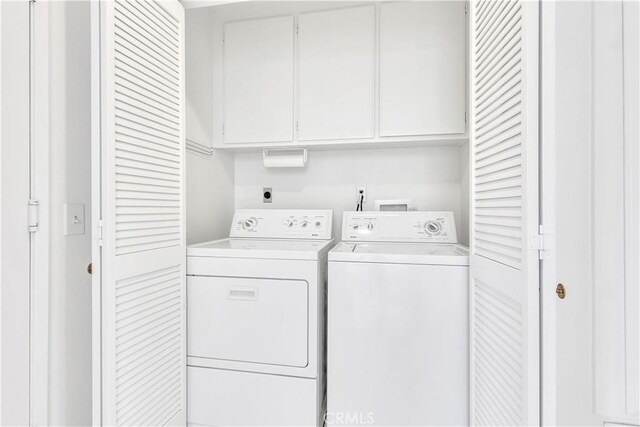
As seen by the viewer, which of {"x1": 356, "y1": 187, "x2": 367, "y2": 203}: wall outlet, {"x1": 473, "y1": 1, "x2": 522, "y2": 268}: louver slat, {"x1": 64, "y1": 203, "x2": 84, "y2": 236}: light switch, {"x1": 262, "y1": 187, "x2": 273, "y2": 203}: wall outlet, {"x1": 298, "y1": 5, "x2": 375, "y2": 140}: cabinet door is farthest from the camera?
{"x1": 262, "y1": 187, "x2": 273, "y2": 203}: wall outlet

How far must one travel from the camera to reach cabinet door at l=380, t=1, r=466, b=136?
6.01 ft

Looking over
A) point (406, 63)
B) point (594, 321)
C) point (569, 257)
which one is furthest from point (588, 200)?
point (406, 63)

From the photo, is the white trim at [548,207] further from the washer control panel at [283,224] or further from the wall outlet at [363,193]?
the wall outlet at [363,193]

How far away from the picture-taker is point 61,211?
1.21 m

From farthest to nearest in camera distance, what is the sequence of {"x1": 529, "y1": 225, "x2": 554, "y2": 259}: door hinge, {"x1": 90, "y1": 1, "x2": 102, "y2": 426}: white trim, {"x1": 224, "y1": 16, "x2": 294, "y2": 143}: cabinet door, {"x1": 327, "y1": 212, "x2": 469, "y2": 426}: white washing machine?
{"x1": 224, "y1": 16, "x2": 294, "y2": 143}: cabinet door → {"x1": 327, "y1": 212, "x2": 469, "y2": 426}: white washing machine → {"x1": 90, "y1": 1, "x2": 102, "y2": 426}: white trim → {"x1": 529, "y1": 225, "x2": 554, "y2": 259}: door hinge

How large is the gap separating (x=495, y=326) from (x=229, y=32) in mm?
2333

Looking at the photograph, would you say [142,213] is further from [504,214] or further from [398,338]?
[504,214]

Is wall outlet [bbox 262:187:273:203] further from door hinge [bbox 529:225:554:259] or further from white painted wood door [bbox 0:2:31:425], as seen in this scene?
door hinge [bbox 529:225:554:259]

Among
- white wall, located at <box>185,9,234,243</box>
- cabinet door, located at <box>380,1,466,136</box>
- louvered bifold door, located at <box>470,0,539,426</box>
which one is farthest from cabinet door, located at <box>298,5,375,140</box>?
louvered bifold door, located at <box>470,0,539,426</box>

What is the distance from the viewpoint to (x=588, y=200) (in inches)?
36.0

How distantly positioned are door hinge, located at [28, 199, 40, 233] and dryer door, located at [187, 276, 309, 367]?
659 mm

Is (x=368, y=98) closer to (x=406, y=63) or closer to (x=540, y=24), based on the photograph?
(x=406, y=63)

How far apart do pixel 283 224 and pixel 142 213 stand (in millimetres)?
967

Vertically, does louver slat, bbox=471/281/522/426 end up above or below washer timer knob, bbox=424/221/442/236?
below
